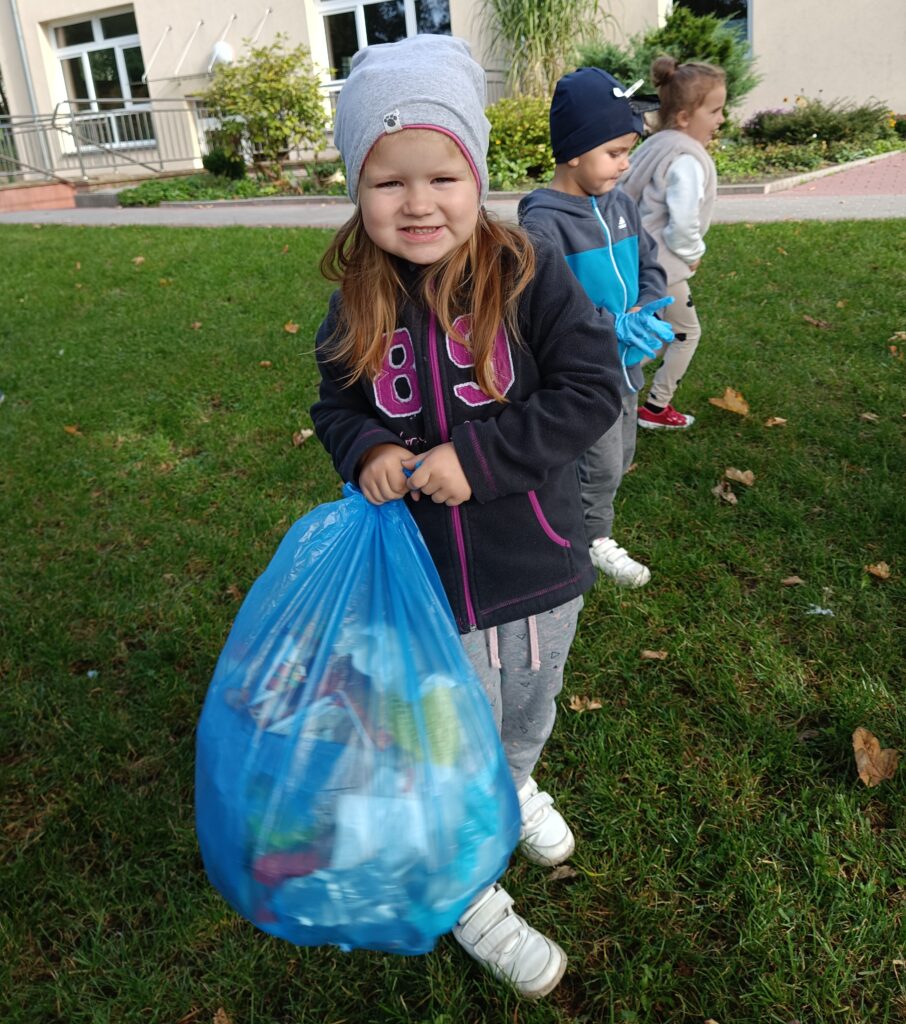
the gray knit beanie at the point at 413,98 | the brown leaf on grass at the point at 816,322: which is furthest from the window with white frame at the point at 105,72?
the gray knit beanie at the point at 413,98

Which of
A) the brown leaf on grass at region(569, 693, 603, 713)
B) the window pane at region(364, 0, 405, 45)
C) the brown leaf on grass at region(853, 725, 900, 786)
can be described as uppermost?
the window pane at region(364, 0, 405, 45)

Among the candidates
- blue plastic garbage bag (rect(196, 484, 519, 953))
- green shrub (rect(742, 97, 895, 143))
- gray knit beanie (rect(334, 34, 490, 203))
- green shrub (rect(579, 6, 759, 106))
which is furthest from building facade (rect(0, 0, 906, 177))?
blue plastic garbage bag (rect(196, 484, 519, 953))

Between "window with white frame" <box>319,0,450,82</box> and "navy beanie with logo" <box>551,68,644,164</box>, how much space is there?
14.8 meters

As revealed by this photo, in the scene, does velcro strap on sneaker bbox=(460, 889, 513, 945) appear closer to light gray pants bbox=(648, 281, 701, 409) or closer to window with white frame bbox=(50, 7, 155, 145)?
light gray pants bbox=(648, 281, 701, 409)

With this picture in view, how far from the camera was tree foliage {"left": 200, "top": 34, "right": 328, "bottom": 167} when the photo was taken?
14.2 m

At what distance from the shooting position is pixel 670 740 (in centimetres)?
232

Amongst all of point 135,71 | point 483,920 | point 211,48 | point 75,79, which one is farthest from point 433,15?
point 483,920

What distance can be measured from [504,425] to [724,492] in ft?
7.21

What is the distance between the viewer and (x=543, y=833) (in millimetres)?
2006

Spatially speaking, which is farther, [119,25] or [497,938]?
[119,25]

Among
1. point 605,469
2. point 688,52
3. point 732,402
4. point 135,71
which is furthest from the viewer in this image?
point 135,71

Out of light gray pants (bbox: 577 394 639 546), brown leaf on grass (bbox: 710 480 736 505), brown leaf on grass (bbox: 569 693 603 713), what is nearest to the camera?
brown leaf on grass (bbox: 569 693 603 713)

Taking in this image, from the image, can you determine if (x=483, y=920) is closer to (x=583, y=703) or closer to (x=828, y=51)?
(x=583, y=703)

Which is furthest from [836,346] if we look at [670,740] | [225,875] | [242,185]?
[242,185]
